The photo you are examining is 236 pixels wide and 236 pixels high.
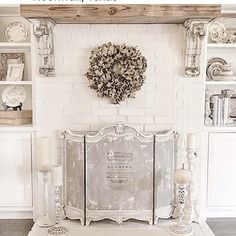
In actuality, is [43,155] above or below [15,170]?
above

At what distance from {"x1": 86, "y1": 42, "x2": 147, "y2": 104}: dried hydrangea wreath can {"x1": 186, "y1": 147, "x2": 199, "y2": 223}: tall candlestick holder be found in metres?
0.77

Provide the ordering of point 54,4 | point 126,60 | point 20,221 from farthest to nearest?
point 20,221 < point 126,60 < point 54,4

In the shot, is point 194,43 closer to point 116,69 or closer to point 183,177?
point 116,69

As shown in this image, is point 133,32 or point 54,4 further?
point 133,32

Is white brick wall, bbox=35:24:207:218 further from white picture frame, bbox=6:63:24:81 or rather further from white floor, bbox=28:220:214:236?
white floor, bbox=28:220:214:236

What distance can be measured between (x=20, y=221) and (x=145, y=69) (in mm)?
1818

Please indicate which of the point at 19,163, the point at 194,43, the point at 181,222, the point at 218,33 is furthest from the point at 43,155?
the point at 218,33

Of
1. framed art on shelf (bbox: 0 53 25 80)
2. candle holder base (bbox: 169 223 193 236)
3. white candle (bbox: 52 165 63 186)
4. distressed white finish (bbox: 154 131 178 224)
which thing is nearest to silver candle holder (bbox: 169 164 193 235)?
candle holder base (bbox: 169 223 193 236)

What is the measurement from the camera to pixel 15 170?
11.8 ft

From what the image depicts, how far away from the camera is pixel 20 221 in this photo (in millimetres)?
3627

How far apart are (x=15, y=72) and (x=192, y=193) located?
2.01m

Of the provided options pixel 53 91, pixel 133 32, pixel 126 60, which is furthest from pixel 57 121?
pixel 133 32

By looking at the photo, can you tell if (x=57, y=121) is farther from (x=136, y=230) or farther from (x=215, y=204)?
(x=215, y=204)

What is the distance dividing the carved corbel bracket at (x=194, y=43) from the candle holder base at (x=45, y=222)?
5.80 feet
